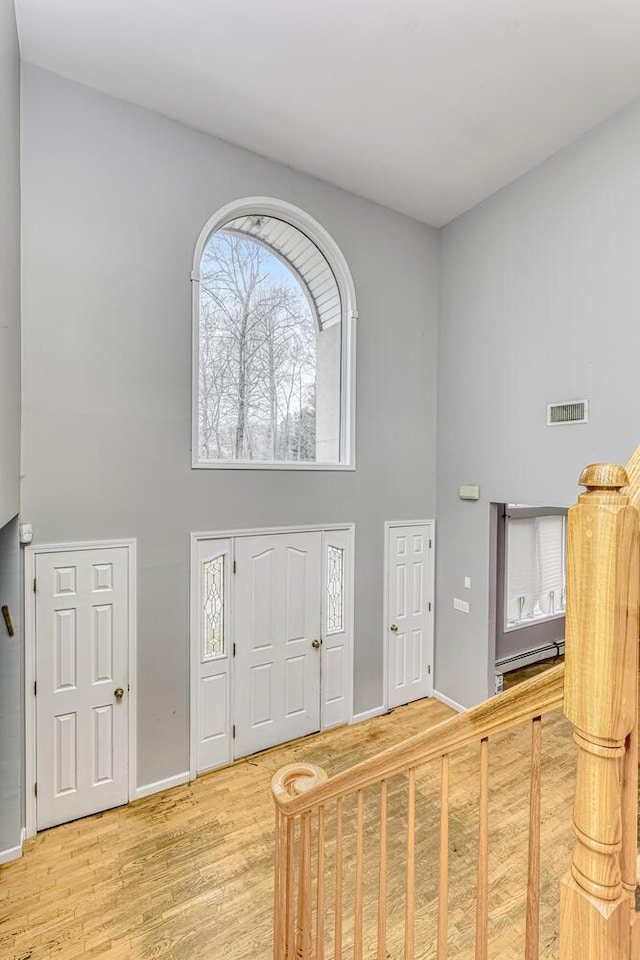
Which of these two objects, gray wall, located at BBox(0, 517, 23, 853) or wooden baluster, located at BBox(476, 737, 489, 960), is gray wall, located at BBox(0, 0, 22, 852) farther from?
wooden baluster, located at BBox(476, 737, 489, 960)

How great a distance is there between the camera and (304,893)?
5.18ft

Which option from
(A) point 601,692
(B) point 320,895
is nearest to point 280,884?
(B) point 320,895

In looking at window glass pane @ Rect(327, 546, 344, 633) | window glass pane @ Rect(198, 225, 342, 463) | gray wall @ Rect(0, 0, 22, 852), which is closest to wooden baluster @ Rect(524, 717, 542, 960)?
Result: gray wall @ Rect(0, 0, 22, 852)

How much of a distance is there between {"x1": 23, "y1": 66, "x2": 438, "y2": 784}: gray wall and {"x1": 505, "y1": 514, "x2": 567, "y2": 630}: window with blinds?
2.52m

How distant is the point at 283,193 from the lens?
4035 millimetres

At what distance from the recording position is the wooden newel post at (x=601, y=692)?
63cm

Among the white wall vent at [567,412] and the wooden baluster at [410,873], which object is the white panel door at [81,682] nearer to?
the wooden baluster at [410,873]

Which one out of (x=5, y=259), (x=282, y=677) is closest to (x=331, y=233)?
(x=5, y=259)

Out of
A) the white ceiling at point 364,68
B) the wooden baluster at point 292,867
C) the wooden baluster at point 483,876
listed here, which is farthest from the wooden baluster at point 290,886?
the white ceiling at point 364,68

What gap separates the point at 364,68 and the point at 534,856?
4.14 m

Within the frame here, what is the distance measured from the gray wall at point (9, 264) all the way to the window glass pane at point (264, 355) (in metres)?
1.33

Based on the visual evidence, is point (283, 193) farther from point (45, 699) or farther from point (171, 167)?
point (45, 699)

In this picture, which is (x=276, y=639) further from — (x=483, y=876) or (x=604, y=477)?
(x=604, y=477)

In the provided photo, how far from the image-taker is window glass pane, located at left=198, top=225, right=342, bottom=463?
3.96 meters
